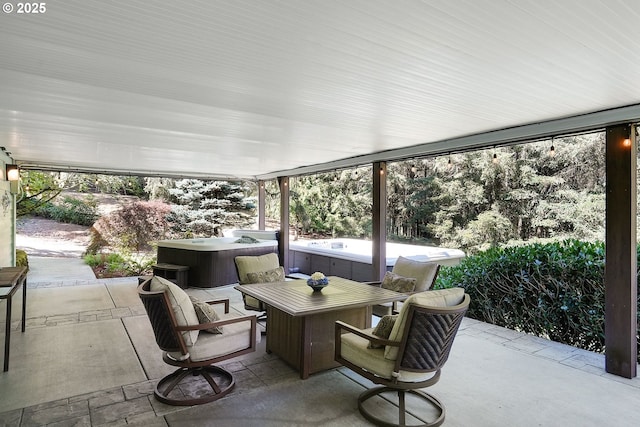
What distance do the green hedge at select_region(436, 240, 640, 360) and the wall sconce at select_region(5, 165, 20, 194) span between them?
26.9 ft

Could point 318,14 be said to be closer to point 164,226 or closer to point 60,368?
point 60,368

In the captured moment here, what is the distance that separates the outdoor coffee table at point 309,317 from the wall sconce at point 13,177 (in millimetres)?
5908

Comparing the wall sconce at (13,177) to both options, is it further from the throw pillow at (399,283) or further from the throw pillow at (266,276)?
the throw pillow at (399,283)

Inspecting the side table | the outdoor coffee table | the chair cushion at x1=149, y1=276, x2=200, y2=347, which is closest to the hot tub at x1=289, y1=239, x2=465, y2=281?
the outdoor coffee table

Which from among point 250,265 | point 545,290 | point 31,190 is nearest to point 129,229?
point 31,190

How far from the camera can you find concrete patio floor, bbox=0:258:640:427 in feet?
8.86

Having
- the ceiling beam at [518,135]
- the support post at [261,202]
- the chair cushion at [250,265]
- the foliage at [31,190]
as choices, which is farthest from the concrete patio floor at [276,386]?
the support post at [261,202]

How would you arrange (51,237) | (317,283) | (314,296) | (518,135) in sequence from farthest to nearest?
(51,237) → (518,135) → (317,283) → (314,296)

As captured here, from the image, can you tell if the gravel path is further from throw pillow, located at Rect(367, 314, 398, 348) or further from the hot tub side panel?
throw pillow, located at Rect(367, 314, 398, 348)

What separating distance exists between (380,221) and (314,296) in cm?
313

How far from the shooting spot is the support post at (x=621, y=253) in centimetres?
356

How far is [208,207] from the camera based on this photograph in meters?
14.8

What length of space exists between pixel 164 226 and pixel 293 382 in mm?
11110

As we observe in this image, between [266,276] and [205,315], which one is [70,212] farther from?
[205,315]
